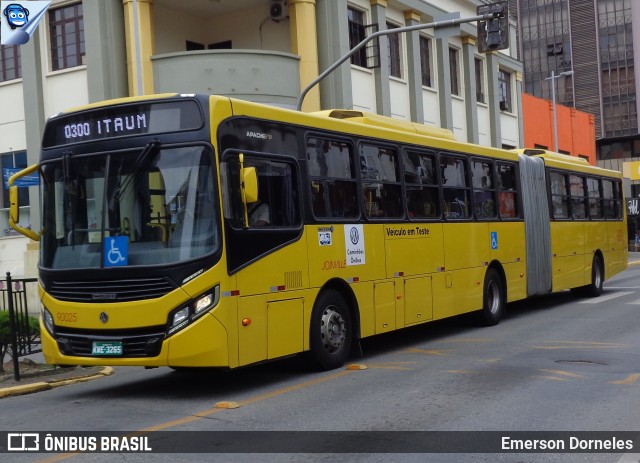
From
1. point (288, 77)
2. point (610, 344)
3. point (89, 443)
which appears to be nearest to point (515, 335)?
point (610, 344)

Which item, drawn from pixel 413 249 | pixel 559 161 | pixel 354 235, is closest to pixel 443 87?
pixel 559 161

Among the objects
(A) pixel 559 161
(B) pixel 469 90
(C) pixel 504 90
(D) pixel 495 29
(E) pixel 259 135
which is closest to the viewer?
(E) pixel 259 135

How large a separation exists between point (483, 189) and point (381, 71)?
1493cm

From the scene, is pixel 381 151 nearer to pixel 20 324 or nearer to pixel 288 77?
pixel 20 324

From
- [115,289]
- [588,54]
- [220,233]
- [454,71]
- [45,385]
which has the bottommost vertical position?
[45,385]

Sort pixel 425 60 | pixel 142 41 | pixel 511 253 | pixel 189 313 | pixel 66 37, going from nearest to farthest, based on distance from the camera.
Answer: pixel 189 313, pixel 511 253, pixel 142 41, pixel 66 37, pixel 425 60

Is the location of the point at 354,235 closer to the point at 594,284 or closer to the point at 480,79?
the point at 594,284

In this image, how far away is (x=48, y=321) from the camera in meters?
9.99

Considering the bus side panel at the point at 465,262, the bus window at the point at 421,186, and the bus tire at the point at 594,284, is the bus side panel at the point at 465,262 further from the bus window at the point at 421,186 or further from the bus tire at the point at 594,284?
the bus tire at the point at 594,284

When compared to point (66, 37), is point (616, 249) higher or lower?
lower

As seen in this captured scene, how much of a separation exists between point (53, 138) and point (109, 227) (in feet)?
5.17

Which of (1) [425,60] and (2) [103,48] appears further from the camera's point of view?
(1) [425,60]

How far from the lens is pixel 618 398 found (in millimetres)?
8805

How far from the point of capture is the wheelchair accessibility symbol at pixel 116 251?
30.5 feet
